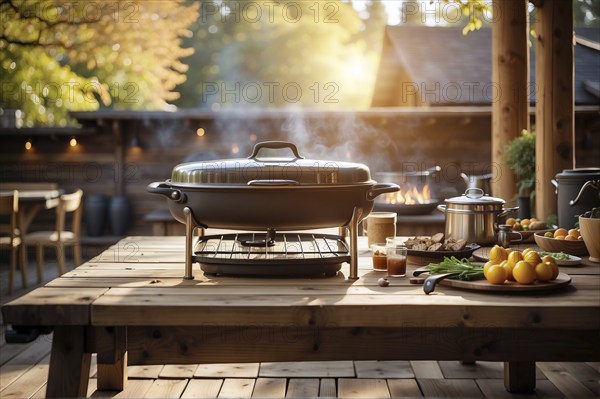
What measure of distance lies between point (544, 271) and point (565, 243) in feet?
2.51

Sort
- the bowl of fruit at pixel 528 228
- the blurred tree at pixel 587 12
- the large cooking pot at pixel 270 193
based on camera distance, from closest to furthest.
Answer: the large cooking pot at pixel 270 193, the bowl of fruit at pixel 528 228, the blurred tree at pixel 587 12

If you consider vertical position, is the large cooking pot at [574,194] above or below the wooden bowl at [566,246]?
above

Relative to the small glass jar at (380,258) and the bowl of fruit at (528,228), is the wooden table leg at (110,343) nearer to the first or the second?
the small glass jar at (380,258)

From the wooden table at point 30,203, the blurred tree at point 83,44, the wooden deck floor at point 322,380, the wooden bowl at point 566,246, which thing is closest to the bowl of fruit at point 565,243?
the wooden bowl at point 566,246

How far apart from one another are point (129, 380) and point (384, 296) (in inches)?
78.5

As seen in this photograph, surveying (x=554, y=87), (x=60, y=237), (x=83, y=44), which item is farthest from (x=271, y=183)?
(x=83, y=44)

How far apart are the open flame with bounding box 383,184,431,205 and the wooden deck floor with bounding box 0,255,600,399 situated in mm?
1771

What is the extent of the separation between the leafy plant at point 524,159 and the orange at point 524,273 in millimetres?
2833

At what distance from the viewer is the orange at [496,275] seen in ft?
6.75

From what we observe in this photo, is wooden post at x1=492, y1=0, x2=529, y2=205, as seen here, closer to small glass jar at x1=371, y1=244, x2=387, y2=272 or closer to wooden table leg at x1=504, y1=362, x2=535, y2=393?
wooden table leg at x1=504, y1=362, x2=535, y2=393

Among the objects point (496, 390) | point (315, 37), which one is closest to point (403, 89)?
point (496, 390)

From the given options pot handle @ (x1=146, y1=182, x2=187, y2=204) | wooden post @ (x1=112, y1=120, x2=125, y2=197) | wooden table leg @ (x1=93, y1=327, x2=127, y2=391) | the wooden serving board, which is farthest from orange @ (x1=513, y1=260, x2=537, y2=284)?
wooden post @ (x1=112, y1=120, x2=125, y2=197)

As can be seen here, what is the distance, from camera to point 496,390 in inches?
130

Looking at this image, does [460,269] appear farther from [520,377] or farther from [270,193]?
[520,377]
